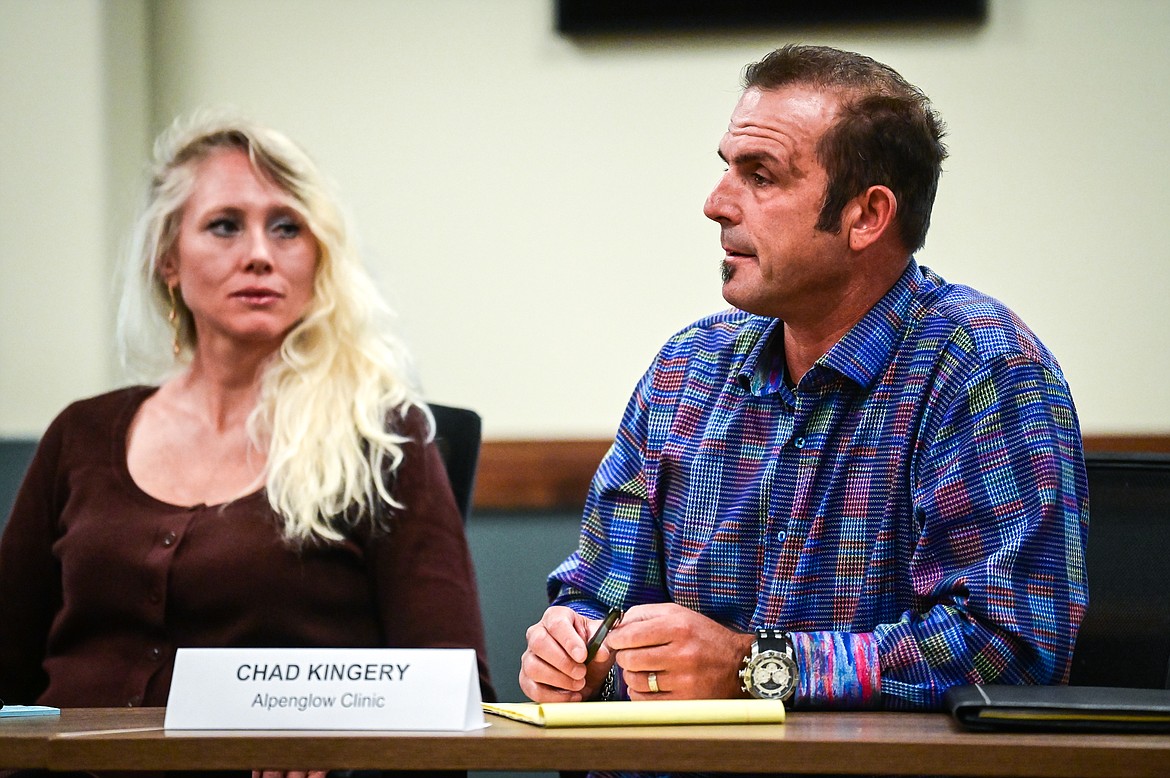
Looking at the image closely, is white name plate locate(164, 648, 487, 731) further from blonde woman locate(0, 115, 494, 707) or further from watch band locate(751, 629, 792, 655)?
blonde woman locate(0, 115, 494, 707)

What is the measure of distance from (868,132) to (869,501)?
47 cm

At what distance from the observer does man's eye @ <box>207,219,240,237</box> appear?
2.13 metres

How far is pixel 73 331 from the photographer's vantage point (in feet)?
8.69

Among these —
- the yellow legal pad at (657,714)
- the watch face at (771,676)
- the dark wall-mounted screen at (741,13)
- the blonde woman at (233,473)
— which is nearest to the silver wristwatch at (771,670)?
the watch face at (771,676)

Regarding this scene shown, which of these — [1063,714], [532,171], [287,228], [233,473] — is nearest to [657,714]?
[1063,714]

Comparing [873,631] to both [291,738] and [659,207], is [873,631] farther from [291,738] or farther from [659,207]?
[659,207]

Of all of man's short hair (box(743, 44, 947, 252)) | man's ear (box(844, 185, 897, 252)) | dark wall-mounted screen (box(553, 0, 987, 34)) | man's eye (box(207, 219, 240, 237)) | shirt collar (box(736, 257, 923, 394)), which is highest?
dark wall-mounted screen (box(553, 0, 987, 34))

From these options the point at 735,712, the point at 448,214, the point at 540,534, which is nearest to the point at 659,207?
the point at 448,214

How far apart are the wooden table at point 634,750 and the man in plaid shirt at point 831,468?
216mm

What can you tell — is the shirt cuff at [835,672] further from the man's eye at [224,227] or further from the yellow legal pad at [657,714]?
the man's eye at [224,227]

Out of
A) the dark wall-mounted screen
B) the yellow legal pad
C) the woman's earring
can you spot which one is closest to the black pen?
the yellow legal pad

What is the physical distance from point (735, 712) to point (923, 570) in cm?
41

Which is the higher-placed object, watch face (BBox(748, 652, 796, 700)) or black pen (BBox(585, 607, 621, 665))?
watch face (BBox(748, 652, 796, 700))

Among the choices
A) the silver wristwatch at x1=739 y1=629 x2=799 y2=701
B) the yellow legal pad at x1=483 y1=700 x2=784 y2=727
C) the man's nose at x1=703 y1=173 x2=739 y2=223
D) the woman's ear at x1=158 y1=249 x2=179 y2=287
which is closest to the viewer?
the yellow legal pad at x1=483 y1=700 x2=784 y2=727
